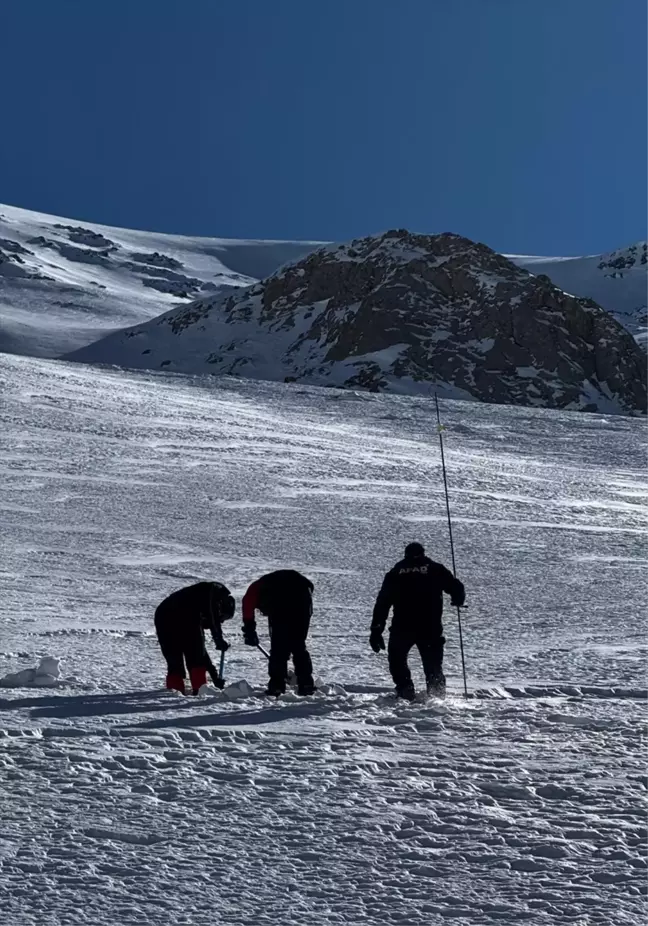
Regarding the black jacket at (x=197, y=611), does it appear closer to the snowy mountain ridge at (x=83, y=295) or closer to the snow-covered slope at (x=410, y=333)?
the snow-covered slope at (x=410, y=333)

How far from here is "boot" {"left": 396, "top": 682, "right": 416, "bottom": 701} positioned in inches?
302

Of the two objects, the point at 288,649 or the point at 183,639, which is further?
the point at 183,639

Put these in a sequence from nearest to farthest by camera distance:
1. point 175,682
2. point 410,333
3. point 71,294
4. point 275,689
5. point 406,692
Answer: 1. point 406,692
2. point 275,689
3. point 175,682
4. point 410,333
5. point 71,294

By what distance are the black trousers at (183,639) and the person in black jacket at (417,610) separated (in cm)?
129

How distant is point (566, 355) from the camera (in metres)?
98.6

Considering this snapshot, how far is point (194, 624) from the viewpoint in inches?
330

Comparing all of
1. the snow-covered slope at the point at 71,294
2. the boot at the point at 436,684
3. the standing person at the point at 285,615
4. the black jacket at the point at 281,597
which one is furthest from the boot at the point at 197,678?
the snow-covered slope at the point at 71,294

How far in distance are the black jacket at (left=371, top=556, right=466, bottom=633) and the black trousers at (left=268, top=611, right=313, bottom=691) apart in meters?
0.53

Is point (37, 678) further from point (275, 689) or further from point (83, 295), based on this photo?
point (83, 295)

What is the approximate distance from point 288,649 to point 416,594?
3.18 feet

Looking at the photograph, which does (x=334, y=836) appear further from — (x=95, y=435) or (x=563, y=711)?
(x=95, y=435)

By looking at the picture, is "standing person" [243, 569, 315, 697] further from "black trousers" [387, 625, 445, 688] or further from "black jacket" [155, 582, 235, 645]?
"black trousers" [387, 625, 445, 688]

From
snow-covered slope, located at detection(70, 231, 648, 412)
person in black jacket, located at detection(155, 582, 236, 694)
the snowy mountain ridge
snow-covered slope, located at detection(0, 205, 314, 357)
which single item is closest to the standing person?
person in black jacket, located at detection(155, 582, 236, 694)

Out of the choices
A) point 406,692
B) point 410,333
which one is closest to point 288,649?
point 406,692
